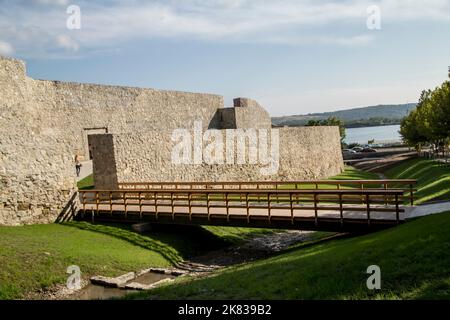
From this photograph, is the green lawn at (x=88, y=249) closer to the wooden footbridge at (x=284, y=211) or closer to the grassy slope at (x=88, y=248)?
the grassy slope at (x=88, y=248)

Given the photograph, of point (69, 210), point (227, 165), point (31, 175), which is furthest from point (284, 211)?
point (227, 165)

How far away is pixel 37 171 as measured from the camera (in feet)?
51.6

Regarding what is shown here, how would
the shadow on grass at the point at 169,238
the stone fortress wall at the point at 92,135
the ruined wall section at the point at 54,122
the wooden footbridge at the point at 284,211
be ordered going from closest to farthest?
the wooden footbridge at the point at 284,211 → the shadow on grass at the point at 169,238 → the ruined wall section at the point at 54,122 → the stone fortress wall at the point at 92,135

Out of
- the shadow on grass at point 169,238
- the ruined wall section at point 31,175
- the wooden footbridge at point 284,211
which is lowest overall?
the shadow on grass at point 169,238

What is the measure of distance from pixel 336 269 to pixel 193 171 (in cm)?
1661

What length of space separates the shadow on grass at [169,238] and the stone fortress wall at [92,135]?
6.05ft

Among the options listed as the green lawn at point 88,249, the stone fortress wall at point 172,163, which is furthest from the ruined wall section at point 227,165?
the green lawn at point 88,249

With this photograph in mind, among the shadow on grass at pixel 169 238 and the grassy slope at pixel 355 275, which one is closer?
the grassy slope at pixel 355 275

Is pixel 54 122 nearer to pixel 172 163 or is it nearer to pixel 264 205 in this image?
pixel 172 163

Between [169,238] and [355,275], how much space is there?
8.76m

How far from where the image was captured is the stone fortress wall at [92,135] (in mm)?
15258

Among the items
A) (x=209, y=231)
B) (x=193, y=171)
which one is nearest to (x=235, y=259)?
(x=209, y=231)

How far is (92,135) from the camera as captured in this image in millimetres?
19562

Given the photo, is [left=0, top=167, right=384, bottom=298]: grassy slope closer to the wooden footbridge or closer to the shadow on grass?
the shadow on grass
